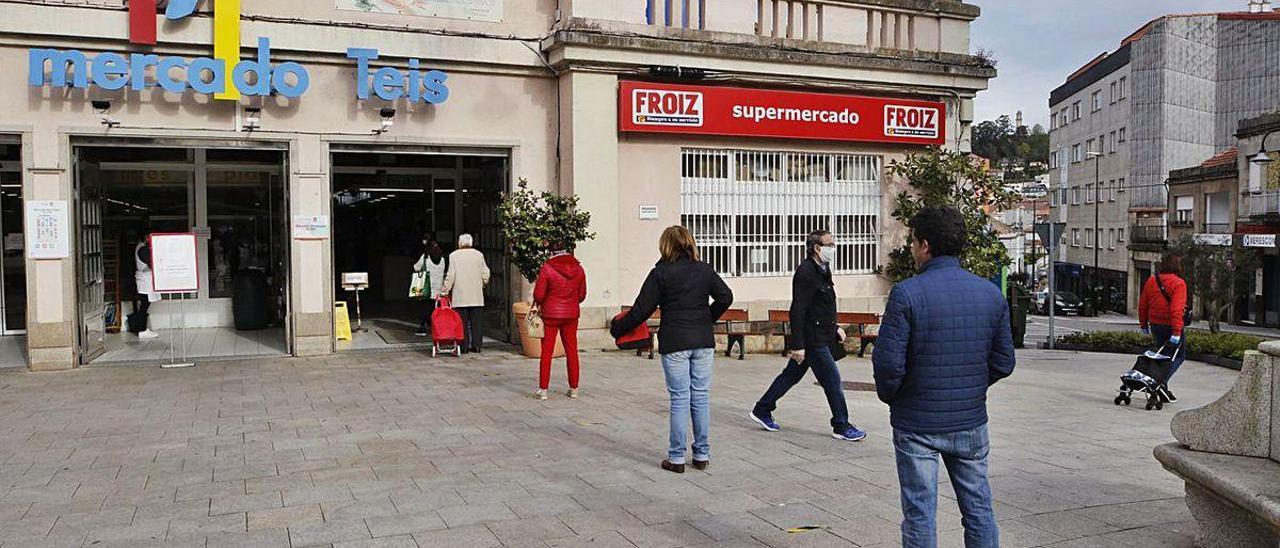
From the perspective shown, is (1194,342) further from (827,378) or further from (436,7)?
(436,7)

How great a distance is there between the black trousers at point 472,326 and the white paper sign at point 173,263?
327 centimetres

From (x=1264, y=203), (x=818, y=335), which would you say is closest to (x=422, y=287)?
(x=818, y=335)

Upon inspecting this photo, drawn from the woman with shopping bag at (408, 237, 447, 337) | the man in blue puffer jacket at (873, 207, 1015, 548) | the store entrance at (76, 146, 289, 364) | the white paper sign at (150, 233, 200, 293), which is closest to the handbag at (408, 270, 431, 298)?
the woman with shopping bag at (408, 237, 447, 337)

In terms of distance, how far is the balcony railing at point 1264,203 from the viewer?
135ft

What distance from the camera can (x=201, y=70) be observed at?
11844 mm

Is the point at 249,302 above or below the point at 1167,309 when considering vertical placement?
below

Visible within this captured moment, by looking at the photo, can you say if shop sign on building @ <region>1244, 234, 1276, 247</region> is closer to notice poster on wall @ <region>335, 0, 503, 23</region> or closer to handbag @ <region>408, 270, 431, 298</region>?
handbag @ <region>408, 270, 431, 298</region>

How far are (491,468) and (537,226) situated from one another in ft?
19.5

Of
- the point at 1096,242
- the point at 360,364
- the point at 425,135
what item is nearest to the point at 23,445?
the point at 360,364

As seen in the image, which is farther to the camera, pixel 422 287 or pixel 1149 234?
pixel 1149 234

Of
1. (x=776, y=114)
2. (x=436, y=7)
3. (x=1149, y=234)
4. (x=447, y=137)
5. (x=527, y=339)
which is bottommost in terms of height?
(x=527, y=339)

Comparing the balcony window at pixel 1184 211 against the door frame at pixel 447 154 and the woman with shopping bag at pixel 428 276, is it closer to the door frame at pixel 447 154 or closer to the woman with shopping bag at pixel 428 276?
the door frame at pixel 447 154

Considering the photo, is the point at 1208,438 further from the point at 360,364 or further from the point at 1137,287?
the point at 1137,287

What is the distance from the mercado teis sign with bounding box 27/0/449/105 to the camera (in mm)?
11289
